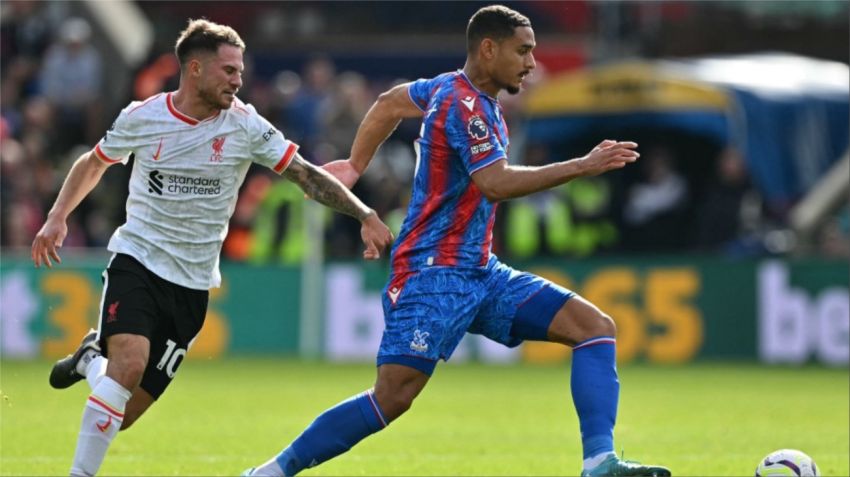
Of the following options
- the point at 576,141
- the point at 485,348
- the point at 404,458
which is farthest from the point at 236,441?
the point at 576,141

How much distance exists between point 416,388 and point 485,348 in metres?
11.6

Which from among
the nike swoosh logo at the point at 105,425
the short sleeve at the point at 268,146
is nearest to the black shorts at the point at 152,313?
the nike swoosh logo at the point at 105,425

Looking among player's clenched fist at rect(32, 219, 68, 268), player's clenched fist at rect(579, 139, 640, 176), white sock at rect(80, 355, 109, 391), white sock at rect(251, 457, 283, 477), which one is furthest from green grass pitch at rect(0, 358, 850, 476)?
player's clenched fist at rect(579, 139, 640, 176)

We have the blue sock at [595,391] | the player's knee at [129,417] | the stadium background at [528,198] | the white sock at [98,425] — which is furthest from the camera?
the stadium background at [528,198]

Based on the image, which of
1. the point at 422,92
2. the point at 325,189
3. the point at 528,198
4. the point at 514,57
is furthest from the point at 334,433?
the point at 528,198

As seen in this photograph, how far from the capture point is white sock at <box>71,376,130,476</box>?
25.8 feet

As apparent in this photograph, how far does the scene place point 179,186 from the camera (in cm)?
841

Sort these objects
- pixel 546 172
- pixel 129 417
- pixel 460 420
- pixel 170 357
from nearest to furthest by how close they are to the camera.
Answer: pixel 546 172, pixel 170 357, pixel 129 417, pixel 460 420

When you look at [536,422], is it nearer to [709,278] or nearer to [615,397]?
[615,397]

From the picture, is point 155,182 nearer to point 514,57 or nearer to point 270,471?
point 270,471

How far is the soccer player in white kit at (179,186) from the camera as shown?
8.32 m

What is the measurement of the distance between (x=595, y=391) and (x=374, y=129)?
1807 millimetres

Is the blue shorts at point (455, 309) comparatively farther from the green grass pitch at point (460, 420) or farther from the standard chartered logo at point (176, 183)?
the green grass pitch at point (460, 420)

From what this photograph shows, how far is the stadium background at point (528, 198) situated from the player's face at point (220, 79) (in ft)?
19.7
